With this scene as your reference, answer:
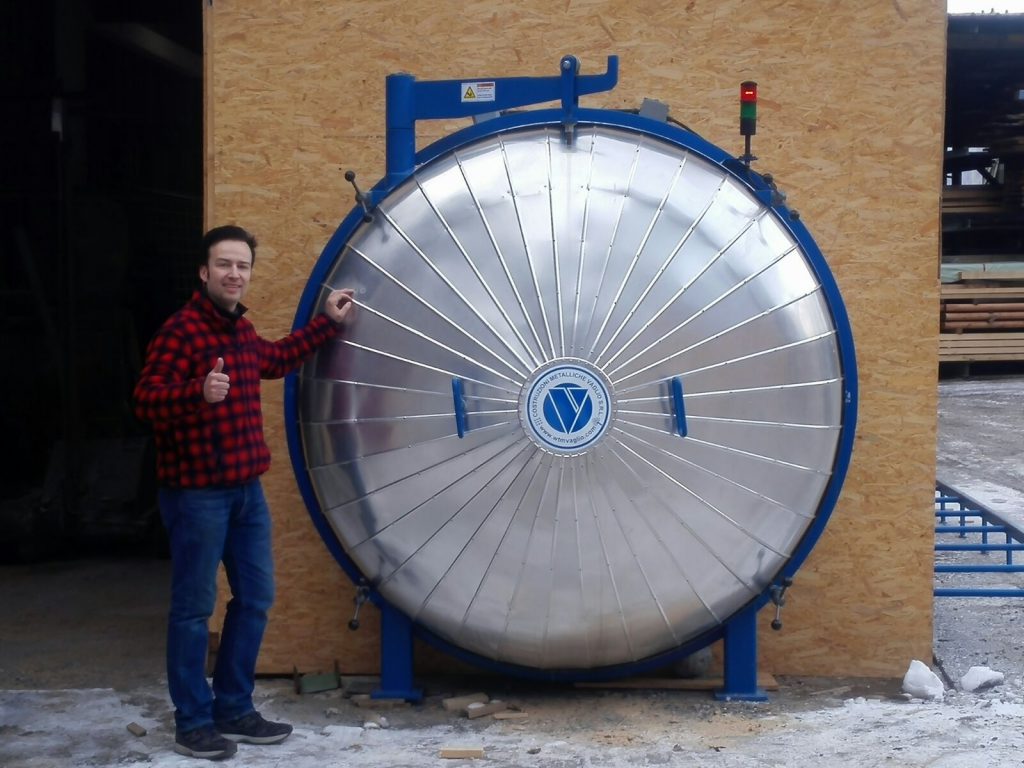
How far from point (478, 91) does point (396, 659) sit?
80.9 inches

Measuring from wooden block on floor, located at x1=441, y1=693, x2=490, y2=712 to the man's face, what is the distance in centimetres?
164

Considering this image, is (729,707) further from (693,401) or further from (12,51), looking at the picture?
(12,51)

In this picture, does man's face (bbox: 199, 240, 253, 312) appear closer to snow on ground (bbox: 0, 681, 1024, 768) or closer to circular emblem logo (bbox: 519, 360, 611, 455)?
circular emblem logo (bbox: 519, 360, 611, 455)

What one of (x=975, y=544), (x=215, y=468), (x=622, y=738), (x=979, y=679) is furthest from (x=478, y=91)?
(x=975, y=544)

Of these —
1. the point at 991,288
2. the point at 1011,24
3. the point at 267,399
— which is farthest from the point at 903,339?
the point at 991,288

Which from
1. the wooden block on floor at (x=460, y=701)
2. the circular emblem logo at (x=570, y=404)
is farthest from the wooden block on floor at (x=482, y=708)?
the circular emblem logo at (x=570, y=404)

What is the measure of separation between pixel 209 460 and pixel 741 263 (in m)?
1.83

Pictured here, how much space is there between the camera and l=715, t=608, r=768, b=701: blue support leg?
4.51 metres

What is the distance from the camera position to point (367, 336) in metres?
4.20

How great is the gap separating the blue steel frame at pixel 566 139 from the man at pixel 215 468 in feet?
0.74

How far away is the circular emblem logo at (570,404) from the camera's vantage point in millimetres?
4012

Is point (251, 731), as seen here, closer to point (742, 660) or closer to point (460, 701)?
point (460, 701)

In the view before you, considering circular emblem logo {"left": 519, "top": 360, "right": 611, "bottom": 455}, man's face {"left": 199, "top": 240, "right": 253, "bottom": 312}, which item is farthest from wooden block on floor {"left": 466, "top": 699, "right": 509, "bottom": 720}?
man's face {"left": 199, "top": 240, "right": 253, "bottom": 312}

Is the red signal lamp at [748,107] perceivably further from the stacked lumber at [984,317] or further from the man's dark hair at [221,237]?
the stacked lumber at [984,317]
